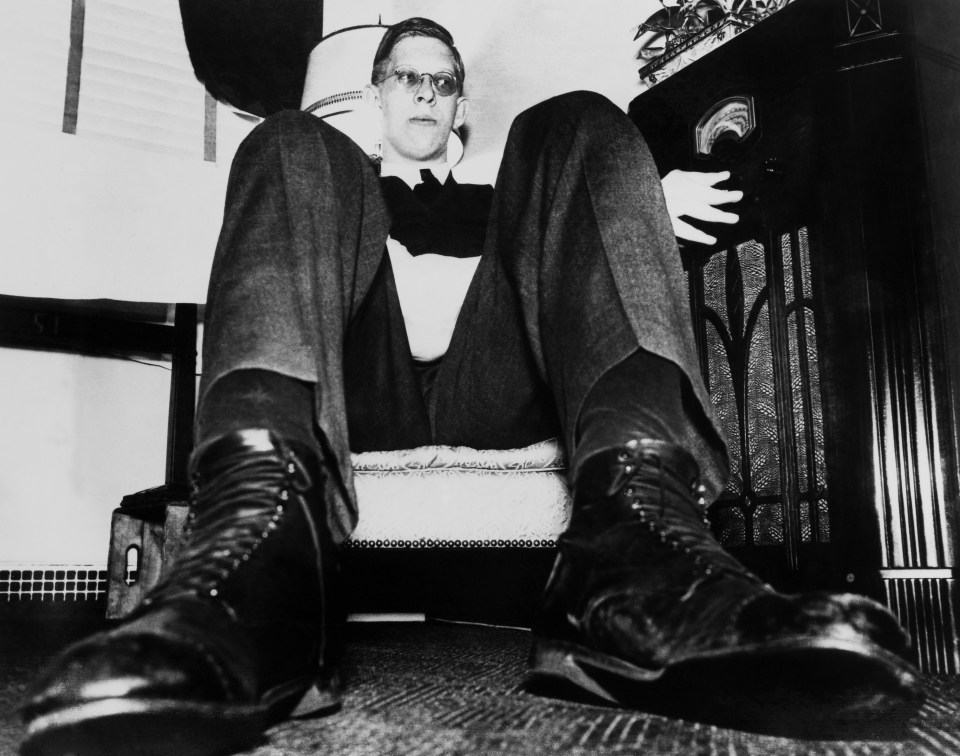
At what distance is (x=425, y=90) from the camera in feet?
→ 4.40

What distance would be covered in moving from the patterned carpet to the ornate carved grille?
0.24m

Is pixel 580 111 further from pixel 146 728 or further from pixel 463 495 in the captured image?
pixel 146 728

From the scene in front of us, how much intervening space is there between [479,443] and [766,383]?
33cm

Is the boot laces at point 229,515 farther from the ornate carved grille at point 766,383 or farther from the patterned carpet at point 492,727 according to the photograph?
the ornate carved grille at point 766,383

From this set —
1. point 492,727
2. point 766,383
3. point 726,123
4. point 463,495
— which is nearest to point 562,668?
point 492,727

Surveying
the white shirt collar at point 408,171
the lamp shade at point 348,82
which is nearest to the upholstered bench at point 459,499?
the white shirt collar at point 408,171

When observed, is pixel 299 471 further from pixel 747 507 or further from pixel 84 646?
pixel 747 507

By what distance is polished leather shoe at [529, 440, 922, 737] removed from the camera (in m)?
A: 0.41

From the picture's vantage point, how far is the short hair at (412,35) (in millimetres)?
1366

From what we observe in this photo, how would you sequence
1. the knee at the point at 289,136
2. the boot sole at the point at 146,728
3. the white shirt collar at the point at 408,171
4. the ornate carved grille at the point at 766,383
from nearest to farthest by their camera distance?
the boot sole at the point at 146,728, the knee at the point at 289,136, the ornate carved grille at the point at 766,383, the white shirt collar at the point at 408,171

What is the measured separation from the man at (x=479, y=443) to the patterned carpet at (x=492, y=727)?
2 centimetres

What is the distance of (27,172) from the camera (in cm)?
158

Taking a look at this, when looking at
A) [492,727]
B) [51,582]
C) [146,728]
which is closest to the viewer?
[146,728]

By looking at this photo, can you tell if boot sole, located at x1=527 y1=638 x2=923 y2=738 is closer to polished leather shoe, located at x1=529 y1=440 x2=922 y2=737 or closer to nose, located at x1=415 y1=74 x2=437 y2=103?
polished leather shoe, located at x1=529 y1=440 x2=922 y2=737
